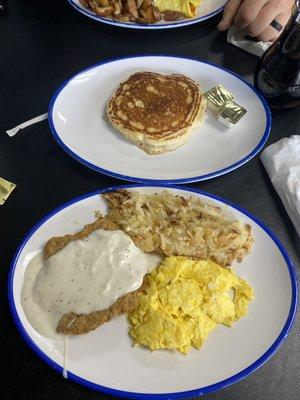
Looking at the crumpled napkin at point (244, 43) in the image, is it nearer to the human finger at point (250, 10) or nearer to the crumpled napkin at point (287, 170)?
the human finger at point (250, 10)

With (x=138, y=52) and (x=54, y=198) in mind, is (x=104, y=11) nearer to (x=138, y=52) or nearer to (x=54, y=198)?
(x=138, y=52)

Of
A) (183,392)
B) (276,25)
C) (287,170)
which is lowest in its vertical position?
(183,392)

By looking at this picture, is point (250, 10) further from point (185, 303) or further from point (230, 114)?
point (185, 303)

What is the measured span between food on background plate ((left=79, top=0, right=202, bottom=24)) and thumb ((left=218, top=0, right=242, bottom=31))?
159 millimetres

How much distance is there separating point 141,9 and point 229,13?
0.43m

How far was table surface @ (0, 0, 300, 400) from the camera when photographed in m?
1.21

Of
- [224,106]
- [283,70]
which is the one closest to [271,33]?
[283,70]

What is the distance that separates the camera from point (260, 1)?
1992 mm

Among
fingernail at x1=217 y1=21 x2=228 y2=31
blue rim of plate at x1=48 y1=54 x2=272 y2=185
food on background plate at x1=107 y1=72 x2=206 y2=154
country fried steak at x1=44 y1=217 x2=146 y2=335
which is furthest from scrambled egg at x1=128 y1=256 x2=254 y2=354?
fingernail at x1=217 y1=21 x2=228 y2=31

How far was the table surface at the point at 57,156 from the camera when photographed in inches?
47.7

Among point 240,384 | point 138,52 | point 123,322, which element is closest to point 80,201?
point 123,322

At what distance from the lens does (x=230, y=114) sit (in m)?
1.76

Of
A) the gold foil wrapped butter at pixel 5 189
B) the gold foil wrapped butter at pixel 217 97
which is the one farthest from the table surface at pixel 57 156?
the gold foil wrapped butter at pixel 217 97

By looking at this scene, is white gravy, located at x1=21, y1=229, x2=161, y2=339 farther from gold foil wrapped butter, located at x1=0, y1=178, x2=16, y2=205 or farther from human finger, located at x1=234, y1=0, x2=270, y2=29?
human finger, located at x1=234, y1=0, x2=270, y2=29
